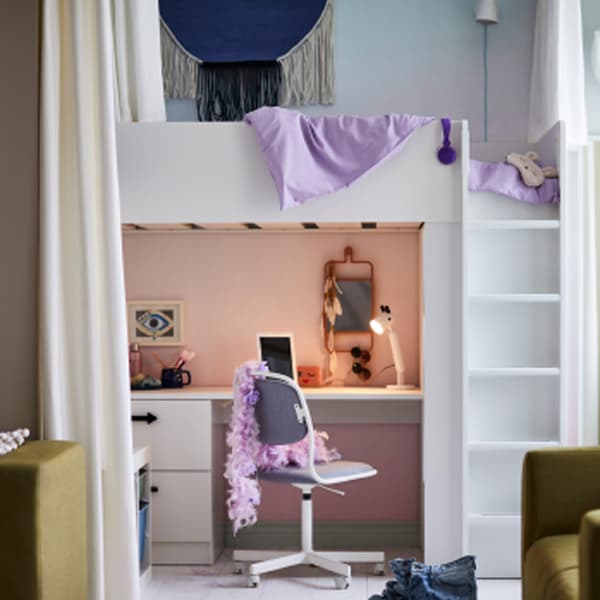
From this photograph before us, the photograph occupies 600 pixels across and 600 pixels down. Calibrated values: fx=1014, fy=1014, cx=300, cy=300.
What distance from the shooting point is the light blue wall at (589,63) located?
5.23 metres

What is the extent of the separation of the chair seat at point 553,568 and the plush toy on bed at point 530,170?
170 centimetres

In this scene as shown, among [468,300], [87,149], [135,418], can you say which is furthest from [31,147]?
[468,300]

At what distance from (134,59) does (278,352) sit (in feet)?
5.04

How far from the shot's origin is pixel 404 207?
428 centimetres

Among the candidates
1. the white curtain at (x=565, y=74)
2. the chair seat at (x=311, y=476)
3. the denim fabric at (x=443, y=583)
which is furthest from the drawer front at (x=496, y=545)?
the white curtain at (x=565, y=74)

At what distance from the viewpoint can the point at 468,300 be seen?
4273 millimetres

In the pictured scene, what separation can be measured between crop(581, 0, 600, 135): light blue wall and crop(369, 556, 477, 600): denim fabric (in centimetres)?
288

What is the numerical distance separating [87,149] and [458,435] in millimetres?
1944

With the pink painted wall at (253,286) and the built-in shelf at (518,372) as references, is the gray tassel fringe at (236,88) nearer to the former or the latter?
the pink painted wall at (253,286)

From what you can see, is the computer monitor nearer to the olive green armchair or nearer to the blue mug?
the blue mug

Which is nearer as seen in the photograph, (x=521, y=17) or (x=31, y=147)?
(x=31, y=147)

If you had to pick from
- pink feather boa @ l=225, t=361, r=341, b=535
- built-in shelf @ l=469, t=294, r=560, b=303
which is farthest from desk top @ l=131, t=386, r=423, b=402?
built-in shelf @ l=469, t=294, r=560, b=303

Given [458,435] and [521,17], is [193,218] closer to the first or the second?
[458,435]

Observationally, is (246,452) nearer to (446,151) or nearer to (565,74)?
(446,151)
